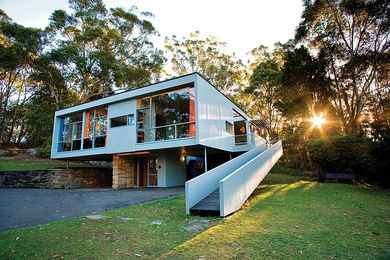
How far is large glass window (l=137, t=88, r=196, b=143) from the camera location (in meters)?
11.6

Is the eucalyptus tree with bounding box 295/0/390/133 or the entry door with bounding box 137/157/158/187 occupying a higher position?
the eucalyptus tree with bounding box 295/0/390/133

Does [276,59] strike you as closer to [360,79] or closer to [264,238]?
[360,79]

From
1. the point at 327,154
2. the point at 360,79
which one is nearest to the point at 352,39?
the point at 360,79

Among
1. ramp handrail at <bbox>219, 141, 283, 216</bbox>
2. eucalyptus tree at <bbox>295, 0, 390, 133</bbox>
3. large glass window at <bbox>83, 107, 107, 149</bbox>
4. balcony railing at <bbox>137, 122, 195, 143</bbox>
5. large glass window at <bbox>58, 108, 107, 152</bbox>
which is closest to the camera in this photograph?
ramp handrail at <bbox>219, 141, 283, 216</bbox>

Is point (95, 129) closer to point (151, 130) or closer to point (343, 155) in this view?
point (151, 130)

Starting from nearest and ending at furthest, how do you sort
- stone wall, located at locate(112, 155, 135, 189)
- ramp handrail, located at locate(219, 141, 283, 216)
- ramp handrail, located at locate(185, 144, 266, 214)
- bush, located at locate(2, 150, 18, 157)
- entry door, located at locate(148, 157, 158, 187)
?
ramp handrail, located at locate(219, 141, 283, 216)
ramp handrail, located at locate(185, 144, 266, 214)
stone wall, located at locate(112, 155, 135, 189)
entry door, located at locate(148, 157, 158, 187)
bush, located at locate(2, 150, 18, 157)

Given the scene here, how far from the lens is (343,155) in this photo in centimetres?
1529

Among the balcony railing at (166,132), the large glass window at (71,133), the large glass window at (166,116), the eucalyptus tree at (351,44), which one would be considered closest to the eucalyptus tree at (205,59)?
the eucalyptus tree at (351,44)

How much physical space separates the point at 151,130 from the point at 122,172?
422 centimetres

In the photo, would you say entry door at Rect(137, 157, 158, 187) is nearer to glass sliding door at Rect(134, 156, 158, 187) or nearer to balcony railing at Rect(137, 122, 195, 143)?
glass sliding door at Rect(134, 156, 158, 187)

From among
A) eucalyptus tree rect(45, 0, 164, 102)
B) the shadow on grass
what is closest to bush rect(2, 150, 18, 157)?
eucalyptus tree rect(45, 0, 164, 102)

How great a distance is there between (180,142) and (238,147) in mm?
6482

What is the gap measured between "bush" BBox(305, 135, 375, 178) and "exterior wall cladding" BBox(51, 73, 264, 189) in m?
5.00

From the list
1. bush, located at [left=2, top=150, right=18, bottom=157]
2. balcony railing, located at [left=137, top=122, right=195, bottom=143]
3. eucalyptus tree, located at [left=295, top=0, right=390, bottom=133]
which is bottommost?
bush, located at [left=2, top=150, right=18, bottom=157]
